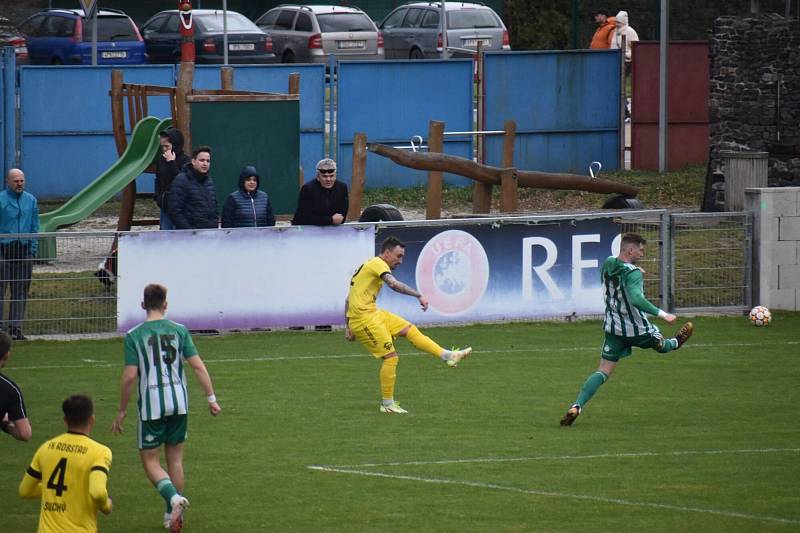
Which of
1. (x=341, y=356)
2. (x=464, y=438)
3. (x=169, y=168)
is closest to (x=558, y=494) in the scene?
(x=464, y=438)

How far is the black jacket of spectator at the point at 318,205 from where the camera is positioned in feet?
62.8

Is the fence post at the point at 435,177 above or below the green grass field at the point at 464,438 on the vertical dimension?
above

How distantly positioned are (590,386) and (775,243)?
26.7 feet

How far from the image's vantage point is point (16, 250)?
18.0 metres

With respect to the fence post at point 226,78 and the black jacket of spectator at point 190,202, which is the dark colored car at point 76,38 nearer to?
the fence post at point 226,78

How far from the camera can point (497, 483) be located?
447 inches

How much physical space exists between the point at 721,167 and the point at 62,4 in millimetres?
34102

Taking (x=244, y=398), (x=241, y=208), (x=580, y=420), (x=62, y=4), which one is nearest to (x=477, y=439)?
(x=580, y=420)

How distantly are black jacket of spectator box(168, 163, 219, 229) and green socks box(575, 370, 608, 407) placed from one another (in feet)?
22.9

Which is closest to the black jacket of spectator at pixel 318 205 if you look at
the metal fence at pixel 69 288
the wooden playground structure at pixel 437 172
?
the metal fence at pixel 69 288

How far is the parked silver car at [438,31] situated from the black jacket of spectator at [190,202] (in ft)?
79.7

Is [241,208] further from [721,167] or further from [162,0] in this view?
[162,0]

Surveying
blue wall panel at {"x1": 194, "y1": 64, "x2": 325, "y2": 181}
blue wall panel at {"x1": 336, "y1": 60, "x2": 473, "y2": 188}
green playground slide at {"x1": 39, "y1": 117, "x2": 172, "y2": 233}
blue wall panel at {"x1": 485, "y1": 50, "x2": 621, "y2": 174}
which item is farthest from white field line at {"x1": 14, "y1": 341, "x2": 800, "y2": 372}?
blue wall panel at {"x1": 485, "y1": 50, "x2": 621, "y2": 174}

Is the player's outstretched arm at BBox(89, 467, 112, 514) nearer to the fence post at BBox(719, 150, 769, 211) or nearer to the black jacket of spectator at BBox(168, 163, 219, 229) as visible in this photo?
the black jacket of spectator at BBox(168, 163, 219, 229)
